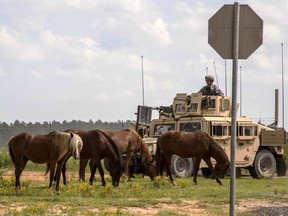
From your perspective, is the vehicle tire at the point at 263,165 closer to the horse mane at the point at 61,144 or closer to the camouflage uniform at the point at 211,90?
the camouflage uniform at the point at 211,90

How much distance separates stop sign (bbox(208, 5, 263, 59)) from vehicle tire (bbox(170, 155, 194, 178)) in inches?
652

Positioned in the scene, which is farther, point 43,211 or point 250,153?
point 250,153

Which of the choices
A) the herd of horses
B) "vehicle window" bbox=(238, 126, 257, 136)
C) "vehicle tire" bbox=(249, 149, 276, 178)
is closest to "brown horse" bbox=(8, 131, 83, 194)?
the herd of horses

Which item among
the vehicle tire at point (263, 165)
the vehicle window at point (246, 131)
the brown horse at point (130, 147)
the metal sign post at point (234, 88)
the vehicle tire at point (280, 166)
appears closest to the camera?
the metal sign post at point (234, 88)

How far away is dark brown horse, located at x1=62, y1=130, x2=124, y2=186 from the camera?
19.6 meters

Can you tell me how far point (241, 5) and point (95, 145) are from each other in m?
11.7

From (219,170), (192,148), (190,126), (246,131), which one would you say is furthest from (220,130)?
(219,170)

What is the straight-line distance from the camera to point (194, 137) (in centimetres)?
2247

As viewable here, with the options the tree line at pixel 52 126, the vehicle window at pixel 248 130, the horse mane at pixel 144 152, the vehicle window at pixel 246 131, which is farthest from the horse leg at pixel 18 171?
the tree line at pixel 52 126

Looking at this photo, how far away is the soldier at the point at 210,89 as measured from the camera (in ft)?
87.9

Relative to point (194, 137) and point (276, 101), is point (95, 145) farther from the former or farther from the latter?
point (276, 101)

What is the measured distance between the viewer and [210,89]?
26.9m

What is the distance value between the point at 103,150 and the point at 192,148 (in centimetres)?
357

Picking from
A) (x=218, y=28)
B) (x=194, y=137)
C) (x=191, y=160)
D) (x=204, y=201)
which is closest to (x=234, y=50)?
(x=218, y=28)
